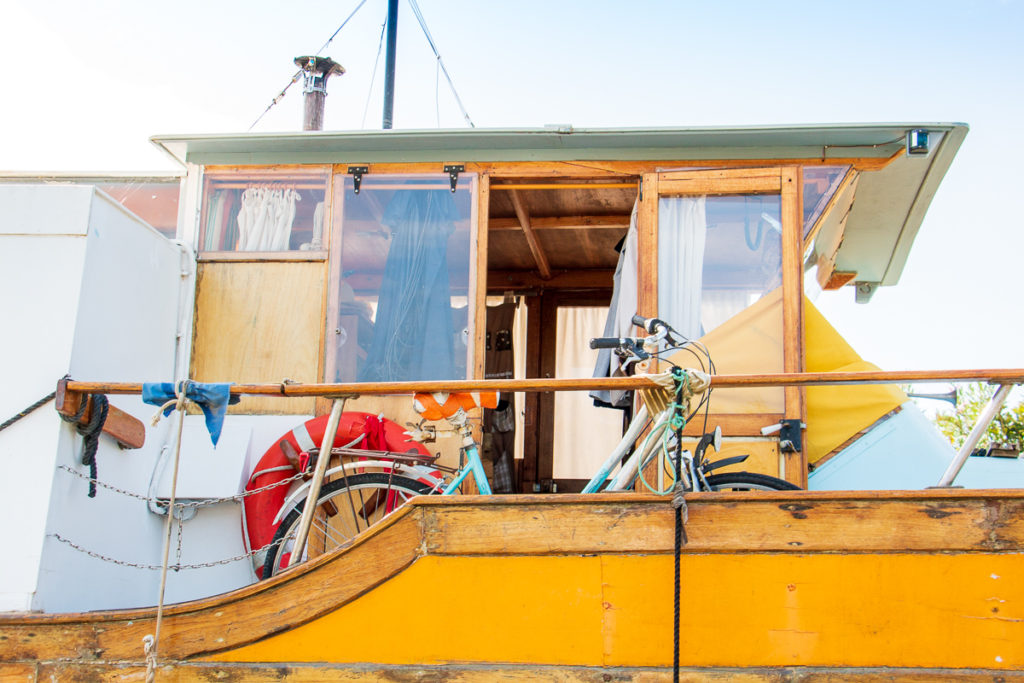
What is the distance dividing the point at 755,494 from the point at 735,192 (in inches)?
91.5

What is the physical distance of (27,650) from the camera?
9.60 ft

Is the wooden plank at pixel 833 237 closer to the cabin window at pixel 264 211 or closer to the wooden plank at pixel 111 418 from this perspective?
the cabin window at pixel 264 211

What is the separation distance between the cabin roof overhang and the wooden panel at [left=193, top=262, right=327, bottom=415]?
2.11 ft

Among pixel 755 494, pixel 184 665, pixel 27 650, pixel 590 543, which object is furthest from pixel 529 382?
pixel 27 650

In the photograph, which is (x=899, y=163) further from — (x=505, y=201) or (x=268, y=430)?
(x=268, y=430)

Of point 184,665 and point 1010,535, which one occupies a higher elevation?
point 1010,535

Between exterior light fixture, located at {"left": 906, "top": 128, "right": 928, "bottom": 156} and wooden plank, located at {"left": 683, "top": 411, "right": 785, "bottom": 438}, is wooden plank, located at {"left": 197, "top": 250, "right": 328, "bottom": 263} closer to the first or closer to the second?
wooden plank, located at {"left": 683, "top": 411, "right": 785, "bottom": 438}

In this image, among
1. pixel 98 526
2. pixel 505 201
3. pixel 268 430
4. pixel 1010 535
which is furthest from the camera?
pixel 505 201

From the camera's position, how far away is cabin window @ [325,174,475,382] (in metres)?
4.68

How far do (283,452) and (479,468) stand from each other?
1.10 meters

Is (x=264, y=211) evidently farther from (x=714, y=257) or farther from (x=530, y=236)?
(x=714, y=257)

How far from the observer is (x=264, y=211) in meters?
4.89

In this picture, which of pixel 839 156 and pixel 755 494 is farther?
pixel 839 156

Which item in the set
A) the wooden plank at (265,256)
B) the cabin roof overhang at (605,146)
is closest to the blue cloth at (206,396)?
the wooden plank at (265,256)
